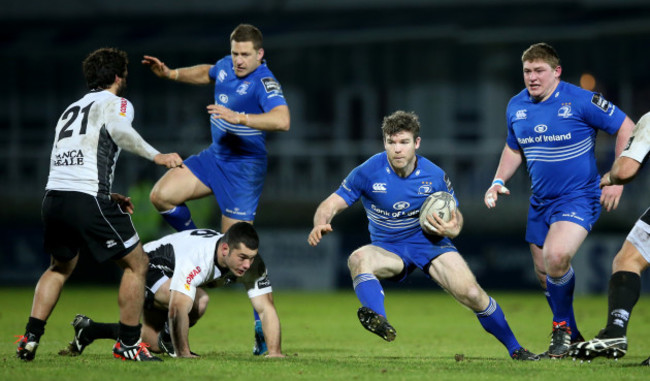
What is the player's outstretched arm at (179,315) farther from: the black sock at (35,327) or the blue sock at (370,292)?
the blue sock at (370,292)

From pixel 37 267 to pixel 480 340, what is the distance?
12786 mm

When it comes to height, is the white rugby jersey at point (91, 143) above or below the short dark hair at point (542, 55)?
below

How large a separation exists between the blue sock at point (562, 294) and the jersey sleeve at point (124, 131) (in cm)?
363

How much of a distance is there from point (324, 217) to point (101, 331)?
2.11 metres

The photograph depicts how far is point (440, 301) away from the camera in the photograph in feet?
57.6

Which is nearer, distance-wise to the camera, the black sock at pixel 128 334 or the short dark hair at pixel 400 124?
the black sock at pixel 128 334

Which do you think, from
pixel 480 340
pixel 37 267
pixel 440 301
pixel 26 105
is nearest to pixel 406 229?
pixel 480 340

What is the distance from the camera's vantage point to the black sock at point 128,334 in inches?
280

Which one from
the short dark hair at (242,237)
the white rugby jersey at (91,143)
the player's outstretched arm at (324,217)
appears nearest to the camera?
the white rugby jersey at (91,143)

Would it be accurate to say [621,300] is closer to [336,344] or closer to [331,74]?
[336,344]

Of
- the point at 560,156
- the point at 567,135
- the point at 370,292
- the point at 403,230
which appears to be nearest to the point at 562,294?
the point at 560,156

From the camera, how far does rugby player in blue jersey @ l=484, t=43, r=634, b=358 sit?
8.02 metres

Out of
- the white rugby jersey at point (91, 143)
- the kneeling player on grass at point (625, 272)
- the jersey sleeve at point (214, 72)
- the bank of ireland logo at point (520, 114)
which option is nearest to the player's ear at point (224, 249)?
the white rugby jersey at point (91, 143)

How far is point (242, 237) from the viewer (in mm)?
7328
